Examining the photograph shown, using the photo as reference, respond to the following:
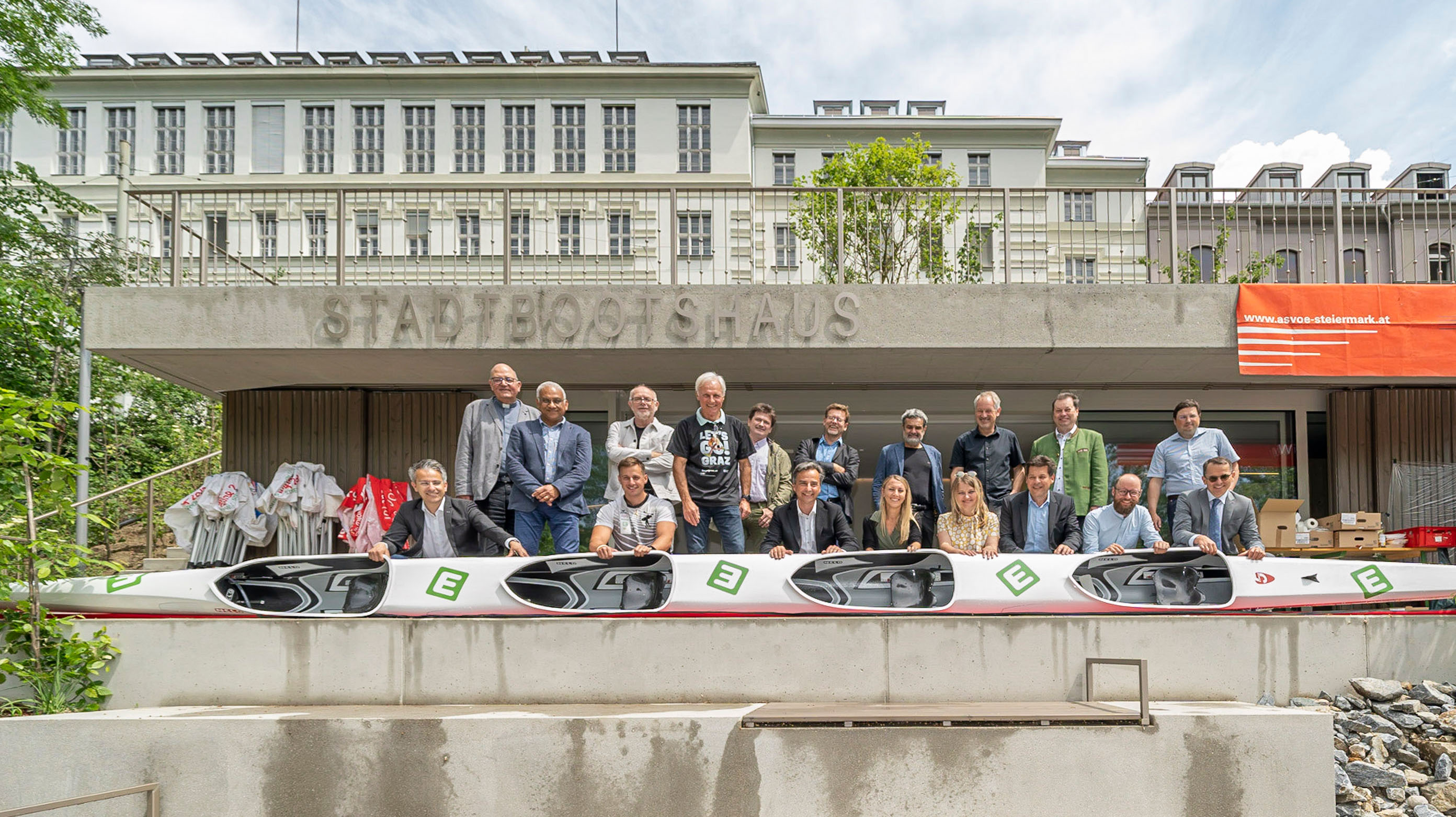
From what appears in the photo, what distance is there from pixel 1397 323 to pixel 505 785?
28.3 ft

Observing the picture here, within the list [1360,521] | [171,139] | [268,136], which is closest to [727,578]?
[1360,521]

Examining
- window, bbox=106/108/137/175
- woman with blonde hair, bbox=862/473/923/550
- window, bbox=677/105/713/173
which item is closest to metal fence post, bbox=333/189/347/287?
woman with blonde hair, bbox=862/473/923/550

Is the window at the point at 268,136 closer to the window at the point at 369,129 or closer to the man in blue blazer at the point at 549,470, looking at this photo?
the window at the point at 369,129

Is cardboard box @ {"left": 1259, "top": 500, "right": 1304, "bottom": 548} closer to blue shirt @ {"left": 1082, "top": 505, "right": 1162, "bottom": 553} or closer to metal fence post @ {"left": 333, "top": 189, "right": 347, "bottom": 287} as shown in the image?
blue shirt @ {"left": 1082, "top": 505, "right": 1162, "bottom": 553}

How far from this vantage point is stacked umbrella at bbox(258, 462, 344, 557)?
950 cm

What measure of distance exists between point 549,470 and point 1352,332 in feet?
24.2

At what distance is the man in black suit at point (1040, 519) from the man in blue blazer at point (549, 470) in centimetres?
292

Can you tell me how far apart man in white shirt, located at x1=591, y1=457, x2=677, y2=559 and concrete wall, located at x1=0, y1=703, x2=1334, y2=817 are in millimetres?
1243

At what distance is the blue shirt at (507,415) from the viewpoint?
6.68 meters

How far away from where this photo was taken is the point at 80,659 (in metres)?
5.49

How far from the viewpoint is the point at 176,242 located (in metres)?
8.68

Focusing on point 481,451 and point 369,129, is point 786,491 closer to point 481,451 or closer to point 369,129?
point 481,451

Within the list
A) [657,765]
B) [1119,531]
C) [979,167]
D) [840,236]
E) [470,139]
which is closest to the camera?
[657,765]

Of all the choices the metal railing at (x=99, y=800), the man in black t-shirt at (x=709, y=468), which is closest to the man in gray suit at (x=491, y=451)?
the man in black t-shirt at (x=709, y=468)
